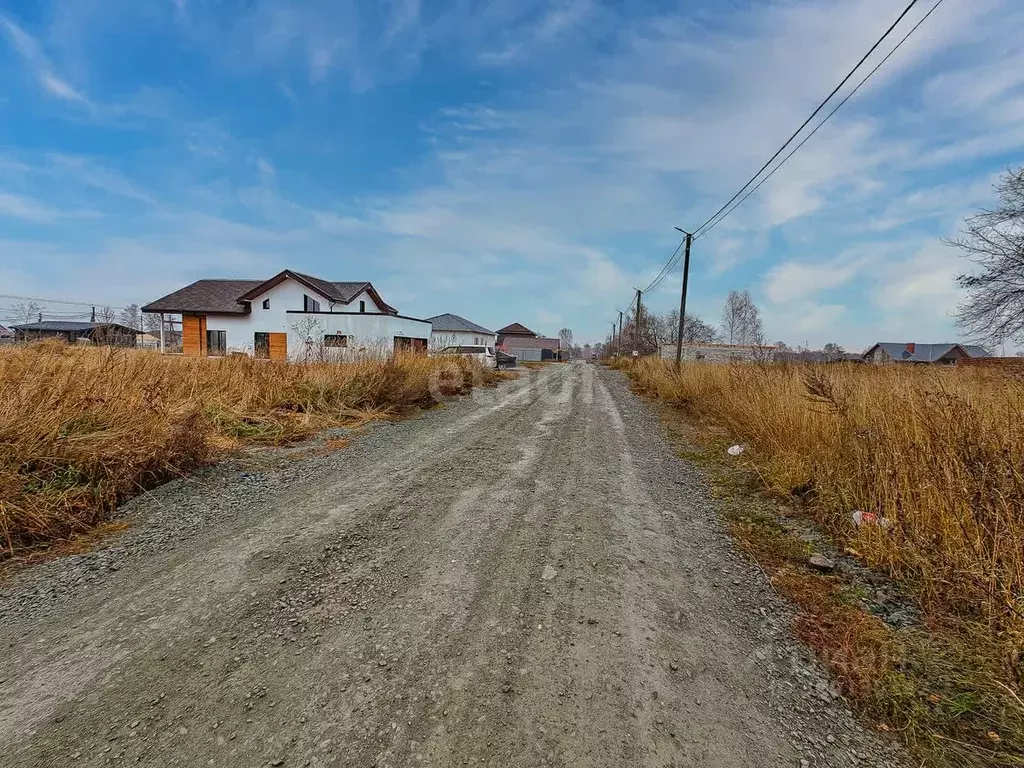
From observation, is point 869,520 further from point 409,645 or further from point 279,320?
point 279,320

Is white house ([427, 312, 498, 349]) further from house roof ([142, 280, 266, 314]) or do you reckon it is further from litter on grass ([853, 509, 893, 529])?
litter on grass ([853, 509, 893, 529])

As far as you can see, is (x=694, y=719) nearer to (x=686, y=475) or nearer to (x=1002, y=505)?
(x=1002, y=505)

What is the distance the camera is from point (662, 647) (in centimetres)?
204

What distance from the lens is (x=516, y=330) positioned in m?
79.1

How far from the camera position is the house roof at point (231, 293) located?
1048 inches

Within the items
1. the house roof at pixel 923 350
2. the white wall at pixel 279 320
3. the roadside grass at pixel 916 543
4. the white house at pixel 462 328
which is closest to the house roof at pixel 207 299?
the white wall at pixel 279 320

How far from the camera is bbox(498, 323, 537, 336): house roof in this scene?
256 ft

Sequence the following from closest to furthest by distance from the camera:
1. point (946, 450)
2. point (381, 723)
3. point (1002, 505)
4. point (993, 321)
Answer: point (381, 723) → point (1002, 505) → point (946, 450) → point (993, 321)

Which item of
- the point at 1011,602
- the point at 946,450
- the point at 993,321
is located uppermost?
the point at 993,321

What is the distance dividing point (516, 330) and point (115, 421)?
7581cm

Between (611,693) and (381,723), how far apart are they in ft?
3.01

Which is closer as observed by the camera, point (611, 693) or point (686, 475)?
point (611, 693)

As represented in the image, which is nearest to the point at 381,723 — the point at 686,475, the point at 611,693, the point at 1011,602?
the point at 611,693

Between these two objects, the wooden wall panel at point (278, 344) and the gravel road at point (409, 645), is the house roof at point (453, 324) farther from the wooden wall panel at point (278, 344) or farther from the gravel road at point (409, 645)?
the gravel road at point (409, 645)
